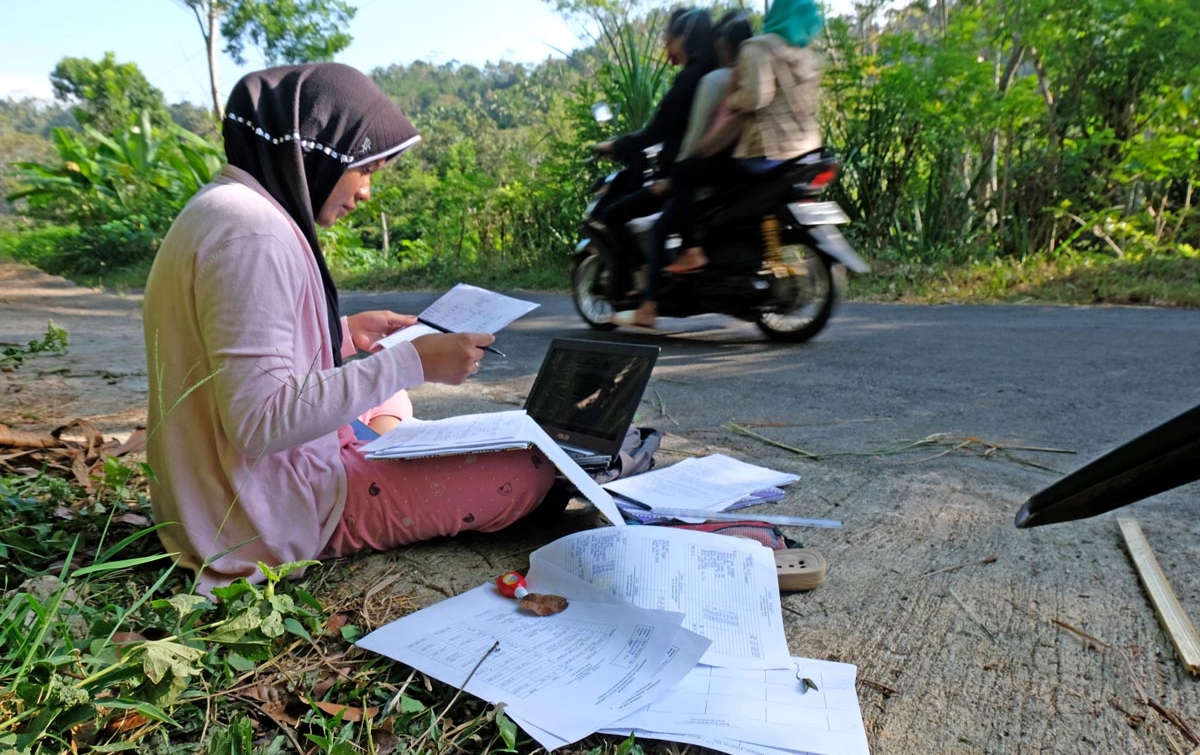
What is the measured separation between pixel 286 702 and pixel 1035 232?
711cm

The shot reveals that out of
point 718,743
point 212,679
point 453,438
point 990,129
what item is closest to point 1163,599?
point 718,743

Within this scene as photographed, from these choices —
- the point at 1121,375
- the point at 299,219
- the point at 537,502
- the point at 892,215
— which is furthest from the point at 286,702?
the point at 892,215

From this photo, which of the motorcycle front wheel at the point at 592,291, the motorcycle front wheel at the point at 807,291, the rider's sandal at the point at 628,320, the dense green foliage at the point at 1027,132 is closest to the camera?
the motorcycle front wheel at the point at 807,291

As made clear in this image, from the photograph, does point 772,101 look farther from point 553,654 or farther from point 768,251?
point 553,654

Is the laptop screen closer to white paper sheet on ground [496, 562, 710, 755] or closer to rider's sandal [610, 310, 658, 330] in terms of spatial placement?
white paper sheet on ground [496, 562, 710, 755]

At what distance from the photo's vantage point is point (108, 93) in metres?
19.7

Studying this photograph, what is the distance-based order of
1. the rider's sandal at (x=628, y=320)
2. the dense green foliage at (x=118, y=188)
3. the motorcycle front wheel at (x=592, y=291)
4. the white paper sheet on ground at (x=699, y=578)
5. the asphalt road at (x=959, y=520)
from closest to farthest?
A: 1. the asphalt road at (x=959, y=520)
2. the white paper sheet on ground at (x=699, y=578)
3. the rider's sandal at (x=628, y=320)
4. the motorcycle front wheel at (x=592, y=291)
5. the dense green foliage at (x=118, y=188)

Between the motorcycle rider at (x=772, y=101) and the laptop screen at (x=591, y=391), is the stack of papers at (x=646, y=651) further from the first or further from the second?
the motorcycle rider at (x=772, y=101)

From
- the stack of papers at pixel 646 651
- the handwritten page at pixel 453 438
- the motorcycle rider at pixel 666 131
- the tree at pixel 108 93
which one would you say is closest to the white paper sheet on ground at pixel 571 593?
the stack of papers at pixel 646 651

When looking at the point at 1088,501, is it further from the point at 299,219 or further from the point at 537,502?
the point at 299,219

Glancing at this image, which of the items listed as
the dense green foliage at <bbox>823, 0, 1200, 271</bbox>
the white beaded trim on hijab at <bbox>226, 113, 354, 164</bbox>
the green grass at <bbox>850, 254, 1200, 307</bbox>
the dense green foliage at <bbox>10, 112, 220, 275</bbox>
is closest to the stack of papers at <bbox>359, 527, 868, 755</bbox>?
the white beaded trim on hijab at <bbox>226, 113, 354, 164</bbox>

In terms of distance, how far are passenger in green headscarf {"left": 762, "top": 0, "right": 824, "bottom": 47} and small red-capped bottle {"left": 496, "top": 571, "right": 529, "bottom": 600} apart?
Answer: 3.31 m

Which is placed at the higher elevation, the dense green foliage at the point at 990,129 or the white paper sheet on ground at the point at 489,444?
the dense green foliage at the point at 990,129

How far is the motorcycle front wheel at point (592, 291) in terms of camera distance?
479 centimetres
